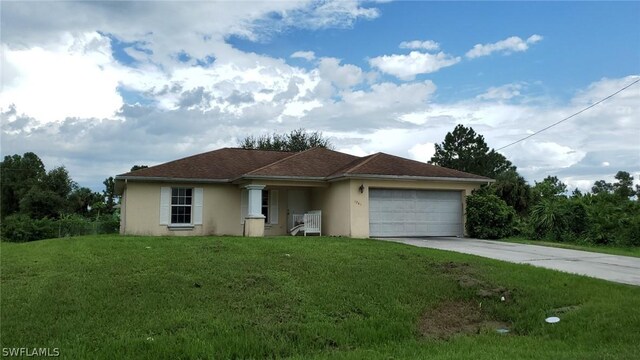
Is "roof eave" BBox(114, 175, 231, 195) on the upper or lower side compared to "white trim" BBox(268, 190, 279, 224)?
upper

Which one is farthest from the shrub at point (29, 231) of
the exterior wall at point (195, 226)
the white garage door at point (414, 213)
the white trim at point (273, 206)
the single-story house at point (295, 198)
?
the white garage door at point (414, 213)

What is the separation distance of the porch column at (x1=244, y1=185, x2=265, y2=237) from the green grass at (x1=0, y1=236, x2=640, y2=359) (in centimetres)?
848

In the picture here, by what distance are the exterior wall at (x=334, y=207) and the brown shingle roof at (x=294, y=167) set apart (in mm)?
640

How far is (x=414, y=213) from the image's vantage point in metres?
21.1

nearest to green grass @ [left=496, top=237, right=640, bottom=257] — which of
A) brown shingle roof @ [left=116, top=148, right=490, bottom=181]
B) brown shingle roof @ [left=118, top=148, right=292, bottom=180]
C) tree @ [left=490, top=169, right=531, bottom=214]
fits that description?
brown shingle roof @ [left=116, top=148, right=490, bottom=181]

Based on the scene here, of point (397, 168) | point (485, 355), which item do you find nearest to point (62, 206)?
point (397, 168)

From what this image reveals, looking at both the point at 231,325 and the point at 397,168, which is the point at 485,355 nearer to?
the point at 231,325

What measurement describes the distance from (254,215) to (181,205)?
369cm

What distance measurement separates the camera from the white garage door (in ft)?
67.6

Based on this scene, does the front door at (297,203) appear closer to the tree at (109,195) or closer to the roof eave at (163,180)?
the roof eave at (163,180)

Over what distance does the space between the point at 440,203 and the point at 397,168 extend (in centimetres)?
235

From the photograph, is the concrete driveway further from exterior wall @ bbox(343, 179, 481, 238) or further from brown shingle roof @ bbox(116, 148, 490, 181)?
brown shingle roof @ bbox(116, 148, 490, 181)

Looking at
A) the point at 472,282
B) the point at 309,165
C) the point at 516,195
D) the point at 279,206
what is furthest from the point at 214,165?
the point at 516,195

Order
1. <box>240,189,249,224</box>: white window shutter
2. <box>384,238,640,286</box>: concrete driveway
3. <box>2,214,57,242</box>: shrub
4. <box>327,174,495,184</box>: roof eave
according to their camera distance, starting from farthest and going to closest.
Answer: <box>2,214,57,242</box>: shrub, <box>240,189,249,224</box>: white window shutter, <box>327,174,495,184</box>: roof eave, <box>384,238,640,286</box>: concrete driveway
